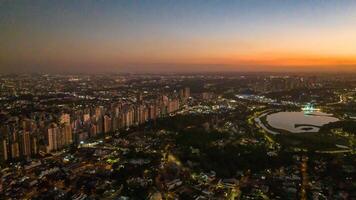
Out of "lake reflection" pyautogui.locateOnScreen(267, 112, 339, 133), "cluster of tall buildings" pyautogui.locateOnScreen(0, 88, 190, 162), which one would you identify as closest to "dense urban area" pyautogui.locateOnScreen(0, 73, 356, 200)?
"cluster of tall buildings" pyautogui.locateOnScreen(0, 88, 190, 162)

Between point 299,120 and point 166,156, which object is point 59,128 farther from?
point 299,120

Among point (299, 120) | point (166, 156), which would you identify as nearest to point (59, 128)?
point (166, 156)

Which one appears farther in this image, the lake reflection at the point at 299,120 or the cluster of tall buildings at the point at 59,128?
the lake reflection at the point at 299,120

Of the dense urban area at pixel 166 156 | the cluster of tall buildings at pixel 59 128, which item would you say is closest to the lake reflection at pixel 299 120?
the dense urban area at pixel 166 156

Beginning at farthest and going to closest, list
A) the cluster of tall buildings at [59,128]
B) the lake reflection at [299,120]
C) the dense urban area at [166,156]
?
the lake reflection at [299,120] → the cluster of tall buildings at [59,128] → the dense urban area at [166,156]

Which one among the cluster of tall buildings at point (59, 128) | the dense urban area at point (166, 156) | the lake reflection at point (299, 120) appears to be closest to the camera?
the dense urban area at point (166, 156)

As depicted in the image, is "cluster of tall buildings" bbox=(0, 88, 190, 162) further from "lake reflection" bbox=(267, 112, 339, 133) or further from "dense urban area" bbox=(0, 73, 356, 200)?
"lake reflection" bbox=(267, 112, 339, 133)

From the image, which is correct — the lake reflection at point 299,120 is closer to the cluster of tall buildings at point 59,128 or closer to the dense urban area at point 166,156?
the dense urban area at point 166,156

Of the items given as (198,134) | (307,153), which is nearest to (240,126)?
(198,134)
